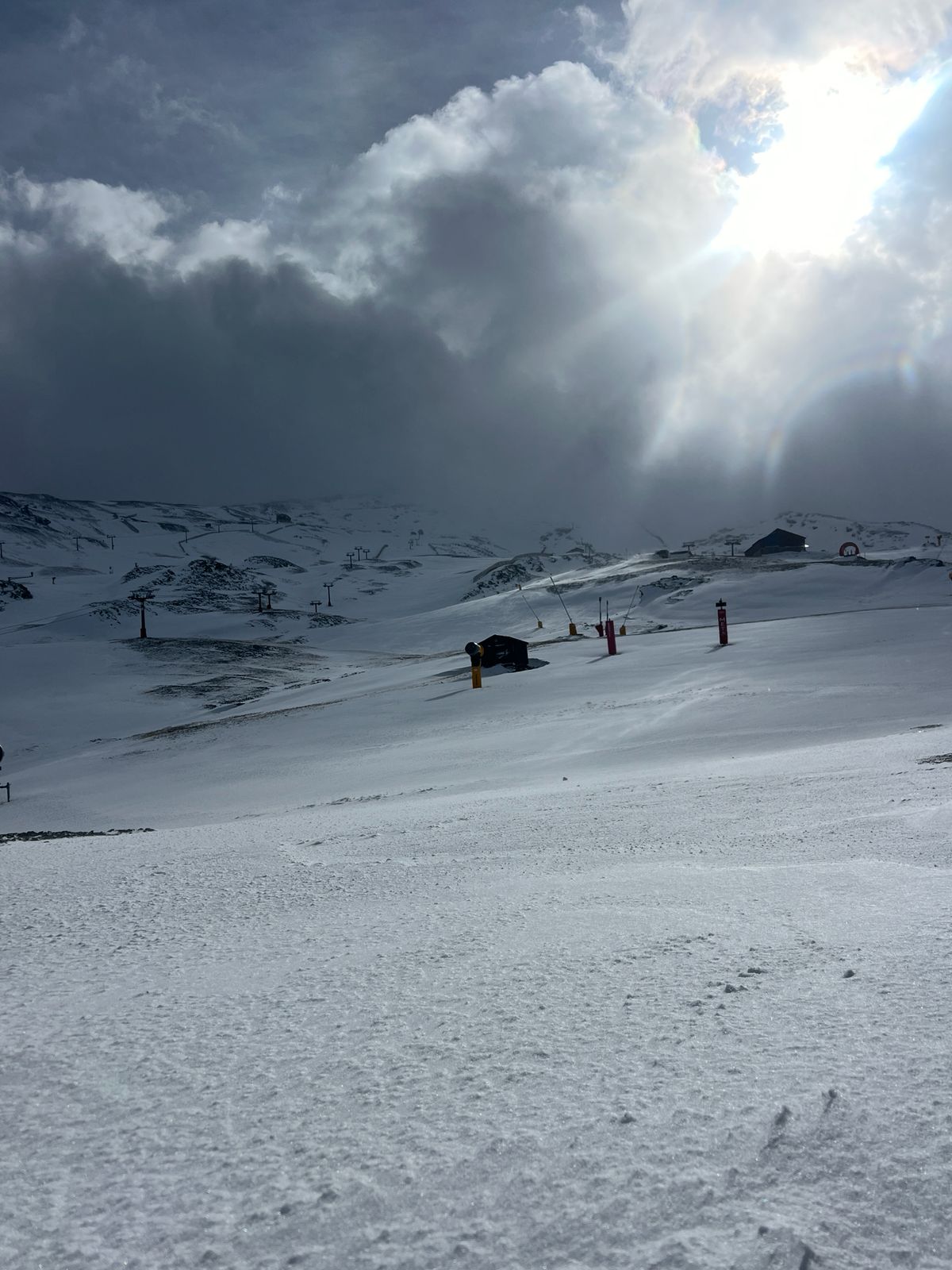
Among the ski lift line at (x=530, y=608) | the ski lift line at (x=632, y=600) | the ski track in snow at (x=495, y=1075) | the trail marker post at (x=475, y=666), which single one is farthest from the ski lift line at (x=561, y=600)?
the ski track in snow at (x=495, y=1075)

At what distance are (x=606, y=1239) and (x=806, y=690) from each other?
14.9m

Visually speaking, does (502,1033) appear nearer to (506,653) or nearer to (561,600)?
(506,653)

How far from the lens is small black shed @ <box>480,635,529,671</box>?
85.8ft

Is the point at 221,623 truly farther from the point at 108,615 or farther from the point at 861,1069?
the point at 861,1069

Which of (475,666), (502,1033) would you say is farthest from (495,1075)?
(475,666)

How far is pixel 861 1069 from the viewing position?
5.64 ft

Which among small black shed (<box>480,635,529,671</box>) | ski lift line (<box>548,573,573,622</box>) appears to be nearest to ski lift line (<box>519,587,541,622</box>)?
ski lift line (<box>548,573,573,622</box>)

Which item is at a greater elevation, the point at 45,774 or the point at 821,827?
the point at 821,827

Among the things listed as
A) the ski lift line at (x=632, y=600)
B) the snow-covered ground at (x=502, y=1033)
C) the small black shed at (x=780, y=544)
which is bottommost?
the snow-covered ground at (x=502, y=1033)

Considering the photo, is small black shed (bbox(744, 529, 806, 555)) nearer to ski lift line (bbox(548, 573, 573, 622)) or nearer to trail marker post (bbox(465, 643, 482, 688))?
ski lift line (bbox(548, 573, 573, 622))

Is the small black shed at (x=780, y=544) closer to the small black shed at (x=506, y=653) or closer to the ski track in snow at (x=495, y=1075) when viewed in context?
the small black shed at (x=506, y=653)

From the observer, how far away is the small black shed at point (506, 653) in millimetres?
26156

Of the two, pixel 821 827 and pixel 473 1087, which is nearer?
pixel 473 1087

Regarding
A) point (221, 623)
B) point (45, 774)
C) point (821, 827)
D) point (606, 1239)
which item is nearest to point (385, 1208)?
point (606, 1239)
